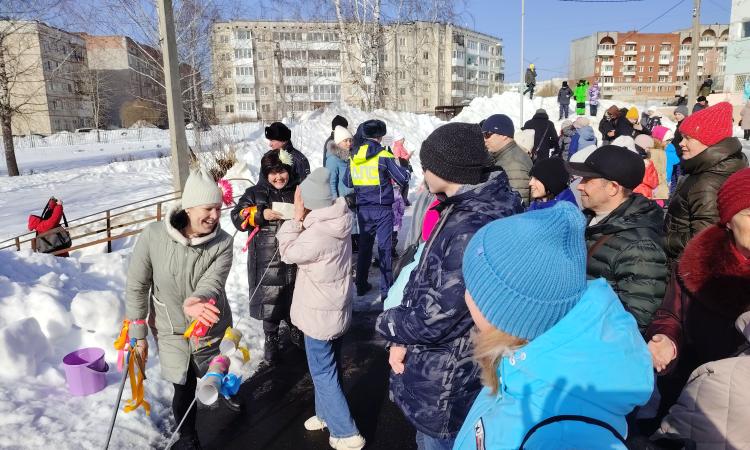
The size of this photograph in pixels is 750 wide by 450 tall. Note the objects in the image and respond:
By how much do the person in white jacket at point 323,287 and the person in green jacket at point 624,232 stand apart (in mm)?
1545

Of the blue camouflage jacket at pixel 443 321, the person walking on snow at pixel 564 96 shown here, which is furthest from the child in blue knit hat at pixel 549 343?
the person walking on snow at pixel 564 96

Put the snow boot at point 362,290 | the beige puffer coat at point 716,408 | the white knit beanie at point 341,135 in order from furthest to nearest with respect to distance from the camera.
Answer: the white knit beanie at point 341,135, the snow boot at point 362,290, the beige puffer coat at point 716,408

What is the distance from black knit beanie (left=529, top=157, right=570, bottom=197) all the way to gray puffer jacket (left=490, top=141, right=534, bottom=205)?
39.2 inches

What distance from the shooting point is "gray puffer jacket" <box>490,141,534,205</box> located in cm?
493

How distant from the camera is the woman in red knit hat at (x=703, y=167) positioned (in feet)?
10.8

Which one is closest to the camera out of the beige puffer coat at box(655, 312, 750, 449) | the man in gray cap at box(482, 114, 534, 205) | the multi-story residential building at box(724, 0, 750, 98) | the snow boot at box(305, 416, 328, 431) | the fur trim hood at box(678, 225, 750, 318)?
the beige puffer coat at box(655, 312, 750, 449)

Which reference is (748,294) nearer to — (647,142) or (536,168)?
(536,168)

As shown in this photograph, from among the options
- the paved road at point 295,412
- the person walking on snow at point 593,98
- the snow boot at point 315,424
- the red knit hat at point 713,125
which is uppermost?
the person walking on snow at point 593,98

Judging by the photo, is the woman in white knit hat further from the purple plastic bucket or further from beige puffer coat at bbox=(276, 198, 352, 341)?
the purple plastic bucket

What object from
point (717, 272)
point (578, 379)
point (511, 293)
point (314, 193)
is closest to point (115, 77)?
point (314, 193)

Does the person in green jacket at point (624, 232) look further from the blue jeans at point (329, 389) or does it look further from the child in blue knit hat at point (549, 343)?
the blue jeans at point (329, 389)

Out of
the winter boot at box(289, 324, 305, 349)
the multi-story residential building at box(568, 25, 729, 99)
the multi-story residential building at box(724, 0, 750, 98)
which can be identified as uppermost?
the multi-story residential building at box(568, 25, 729, 99)

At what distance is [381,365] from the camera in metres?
4.50

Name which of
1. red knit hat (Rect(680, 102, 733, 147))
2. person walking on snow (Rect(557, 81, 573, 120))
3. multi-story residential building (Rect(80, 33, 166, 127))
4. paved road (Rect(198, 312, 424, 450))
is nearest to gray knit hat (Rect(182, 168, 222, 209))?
paved road (Rect(198, 312, 424, 450))
